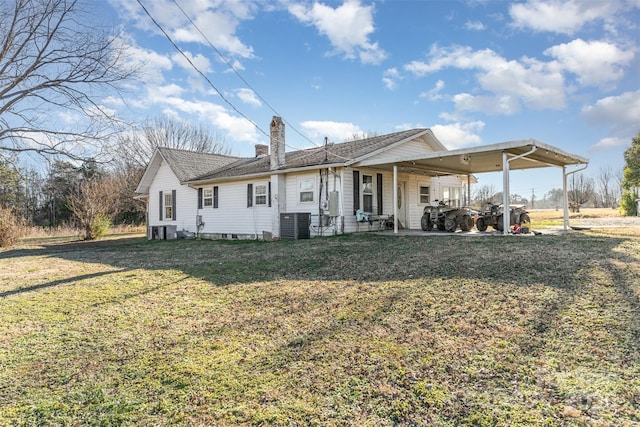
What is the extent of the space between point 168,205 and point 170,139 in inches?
700

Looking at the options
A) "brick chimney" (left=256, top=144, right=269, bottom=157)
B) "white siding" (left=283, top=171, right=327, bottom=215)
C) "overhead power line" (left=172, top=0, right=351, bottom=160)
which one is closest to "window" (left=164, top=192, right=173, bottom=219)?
"brick chimney" (left=256, top=144, right=269, bottom=157)

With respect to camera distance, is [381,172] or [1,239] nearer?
[381,172]

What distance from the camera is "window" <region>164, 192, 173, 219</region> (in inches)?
771

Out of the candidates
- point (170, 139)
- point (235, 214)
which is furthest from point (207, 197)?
point (170, 139)

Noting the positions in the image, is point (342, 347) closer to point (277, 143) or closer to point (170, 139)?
point (277, 143)

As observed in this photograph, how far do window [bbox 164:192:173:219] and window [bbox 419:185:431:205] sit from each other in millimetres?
12645

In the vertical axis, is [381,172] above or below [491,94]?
below

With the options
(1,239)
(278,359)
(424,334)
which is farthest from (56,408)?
(1,239)

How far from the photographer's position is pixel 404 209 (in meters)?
15.3

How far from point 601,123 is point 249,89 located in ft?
59.8

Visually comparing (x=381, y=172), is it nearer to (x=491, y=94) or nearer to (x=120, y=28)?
(x=491, y=94)

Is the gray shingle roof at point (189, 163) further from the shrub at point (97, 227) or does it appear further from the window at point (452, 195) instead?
the window at point (452, 195)

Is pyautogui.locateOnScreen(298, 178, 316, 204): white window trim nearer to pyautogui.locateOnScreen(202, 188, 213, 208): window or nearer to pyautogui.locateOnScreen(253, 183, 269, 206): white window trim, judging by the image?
pyautogui.locateOnScreen(253, 183, 269, 206): white window trim

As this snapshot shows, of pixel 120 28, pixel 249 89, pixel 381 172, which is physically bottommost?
pixel 381 172
